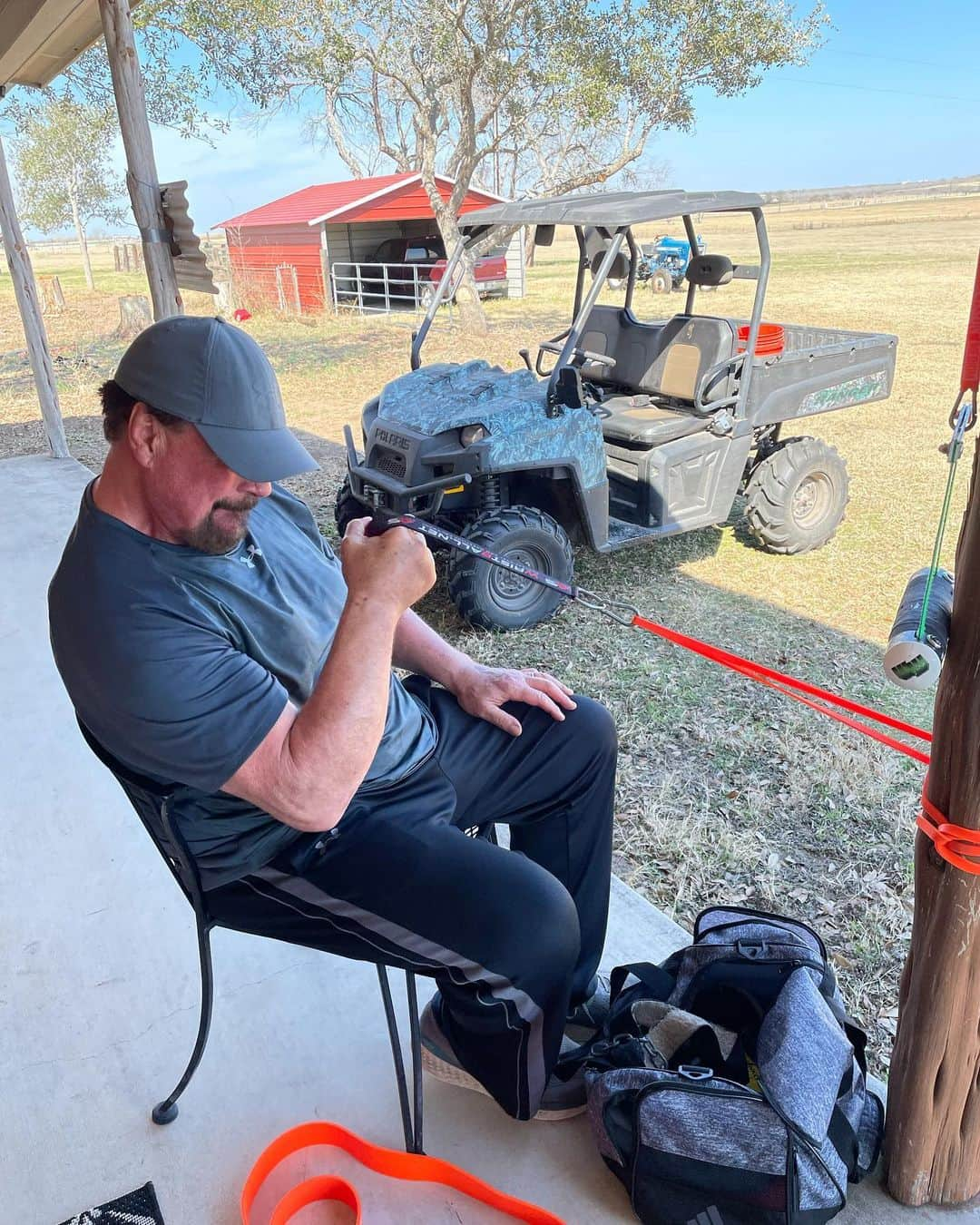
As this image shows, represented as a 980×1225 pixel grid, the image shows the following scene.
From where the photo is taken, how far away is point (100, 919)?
2.05m

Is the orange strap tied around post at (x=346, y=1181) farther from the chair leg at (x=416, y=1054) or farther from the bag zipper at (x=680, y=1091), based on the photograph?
the bag zipper at (x=680, y=1091)

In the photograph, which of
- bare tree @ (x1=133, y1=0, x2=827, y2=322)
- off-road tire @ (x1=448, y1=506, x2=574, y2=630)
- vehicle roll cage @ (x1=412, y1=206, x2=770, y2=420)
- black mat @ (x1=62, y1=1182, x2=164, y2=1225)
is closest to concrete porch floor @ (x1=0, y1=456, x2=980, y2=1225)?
black mat @ (x1=62, y1=1182, x2=164, y2=1225)

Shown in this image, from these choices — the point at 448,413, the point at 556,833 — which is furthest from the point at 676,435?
the point at 556,833

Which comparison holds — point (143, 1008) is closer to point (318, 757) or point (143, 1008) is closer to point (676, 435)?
point (318, 757)

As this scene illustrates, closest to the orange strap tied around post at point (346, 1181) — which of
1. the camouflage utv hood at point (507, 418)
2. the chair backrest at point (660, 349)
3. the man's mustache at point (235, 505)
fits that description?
the man's mustache at point (235, 505)

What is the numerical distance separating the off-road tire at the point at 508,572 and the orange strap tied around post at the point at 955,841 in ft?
7.93

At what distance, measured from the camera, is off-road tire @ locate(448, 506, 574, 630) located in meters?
3.58

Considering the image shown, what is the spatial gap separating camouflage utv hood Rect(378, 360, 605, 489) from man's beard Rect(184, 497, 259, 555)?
2.33m

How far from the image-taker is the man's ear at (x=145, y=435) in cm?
126

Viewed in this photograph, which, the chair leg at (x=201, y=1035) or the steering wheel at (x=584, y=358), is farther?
the steering wheel at (x=584, y=358)

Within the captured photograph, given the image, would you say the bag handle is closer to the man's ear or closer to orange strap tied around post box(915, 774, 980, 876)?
orange strap tied around post box(915, 774, 980, 876)

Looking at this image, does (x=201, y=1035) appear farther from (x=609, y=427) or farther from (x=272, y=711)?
(x=609, y=427)

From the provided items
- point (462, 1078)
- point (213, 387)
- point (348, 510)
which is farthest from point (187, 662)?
point (348, 510)

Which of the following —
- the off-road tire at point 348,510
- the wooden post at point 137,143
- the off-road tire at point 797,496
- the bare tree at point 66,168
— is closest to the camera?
the wooden post at point 137,143
